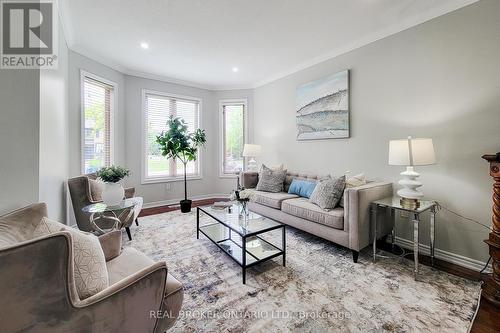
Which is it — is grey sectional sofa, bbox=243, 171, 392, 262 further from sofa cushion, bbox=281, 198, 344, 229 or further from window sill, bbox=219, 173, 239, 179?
window sill, bbox=219, 173, 239, 179

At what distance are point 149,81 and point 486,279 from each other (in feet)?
19.2

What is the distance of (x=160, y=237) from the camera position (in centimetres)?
301

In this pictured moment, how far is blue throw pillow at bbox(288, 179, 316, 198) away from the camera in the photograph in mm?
3328

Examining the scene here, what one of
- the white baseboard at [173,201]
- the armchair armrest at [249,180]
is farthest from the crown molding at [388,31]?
the white baseboard at [173,201]

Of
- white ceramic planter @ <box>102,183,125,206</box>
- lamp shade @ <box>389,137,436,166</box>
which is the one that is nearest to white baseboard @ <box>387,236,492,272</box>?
lamp shade @ <box>389,137,436,166</box>

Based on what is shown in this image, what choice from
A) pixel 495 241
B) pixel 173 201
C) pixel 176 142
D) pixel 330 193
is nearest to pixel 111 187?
pixel 176 142

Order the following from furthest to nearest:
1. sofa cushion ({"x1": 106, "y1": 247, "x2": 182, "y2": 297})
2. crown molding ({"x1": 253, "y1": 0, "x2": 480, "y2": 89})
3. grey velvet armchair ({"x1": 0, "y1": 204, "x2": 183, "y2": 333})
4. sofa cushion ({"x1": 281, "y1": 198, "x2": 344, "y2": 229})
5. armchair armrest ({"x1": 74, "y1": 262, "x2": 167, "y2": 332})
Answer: sofa cushion ({"x1": 281, "y1": 198, "x2": 344, "y2": 229})
crown molding ({"x1": 253, "y1": 0, "x2": 480, "y2": 89})
sofa cushion ({"x1": 106, "y1": 247, "x2": 182, "y2": 297})
armchair armrest ({"x1": 74, "y1": 262, "x2": 167, "y2": 332})
grey velvet armchair ({"x1": 0, "y1": 204, "x2": 183, "y2": 333})

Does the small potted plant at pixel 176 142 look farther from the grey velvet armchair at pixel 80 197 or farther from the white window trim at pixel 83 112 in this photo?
the grey velvet armchair at pixel 80 197

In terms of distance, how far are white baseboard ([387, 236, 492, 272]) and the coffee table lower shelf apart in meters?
1.66

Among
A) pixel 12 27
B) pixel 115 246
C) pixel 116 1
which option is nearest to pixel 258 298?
pixel 115 246

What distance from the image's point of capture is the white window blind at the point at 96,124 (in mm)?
3545

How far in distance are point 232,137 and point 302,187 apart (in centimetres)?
264

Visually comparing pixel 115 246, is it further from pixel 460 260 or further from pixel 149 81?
pixel 149 81

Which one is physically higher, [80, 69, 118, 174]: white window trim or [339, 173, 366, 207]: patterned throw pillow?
[80, 69, 118, 174]: white window trim
